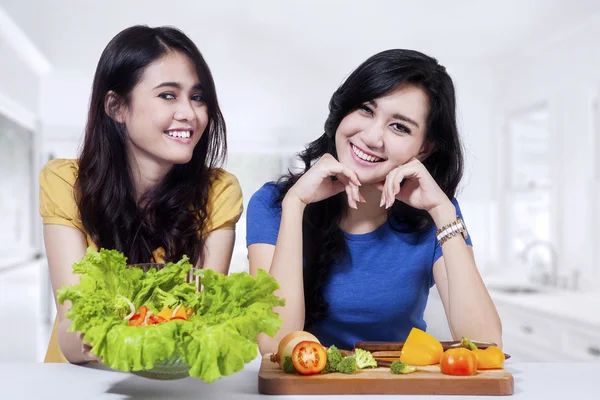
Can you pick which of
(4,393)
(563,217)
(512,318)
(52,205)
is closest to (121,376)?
(4,393)

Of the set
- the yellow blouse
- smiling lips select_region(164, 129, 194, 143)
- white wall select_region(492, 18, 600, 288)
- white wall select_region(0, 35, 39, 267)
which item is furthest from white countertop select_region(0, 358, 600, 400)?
white wall select_region(0, 35, 39, 267)

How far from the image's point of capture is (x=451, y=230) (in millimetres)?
1601

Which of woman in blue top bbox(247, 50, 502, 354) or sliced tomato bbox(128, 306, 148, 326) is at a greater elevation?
woman in blue top bbox(247, 50, 502, 354)

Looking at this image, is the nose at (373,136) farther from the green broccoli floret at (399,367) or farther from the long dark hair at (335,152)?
the green broccoli floret at (399,367)

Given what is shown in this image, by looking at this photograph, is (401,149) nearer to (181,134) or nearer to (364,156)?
(364,156)

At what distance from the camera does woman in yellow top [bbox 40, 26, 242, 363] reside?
1.65 meters

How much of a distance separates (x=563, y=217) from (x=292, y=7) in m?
2.51

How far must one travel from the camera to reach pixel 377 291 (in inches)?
67.6

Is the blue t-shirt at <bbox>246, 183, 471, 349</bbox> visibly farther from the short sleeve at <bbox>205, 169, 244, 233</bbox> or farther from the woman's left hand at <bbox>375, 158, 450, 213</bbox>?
the woman's left hand at <bbox>375, 158, 450, 213</bbox>

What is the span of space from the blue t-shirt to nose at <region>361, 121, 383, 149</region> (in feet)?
0.96

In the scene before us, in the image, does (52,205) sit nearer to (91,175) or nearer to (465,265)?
(91,175)

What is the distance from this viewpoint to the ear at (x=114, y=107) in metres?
1.73

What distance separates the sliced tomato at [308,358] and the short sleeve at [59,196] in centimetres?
79

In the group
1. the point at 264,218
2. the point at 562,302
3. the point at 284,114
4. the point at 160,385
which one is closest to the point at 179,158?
the point at 264,218
